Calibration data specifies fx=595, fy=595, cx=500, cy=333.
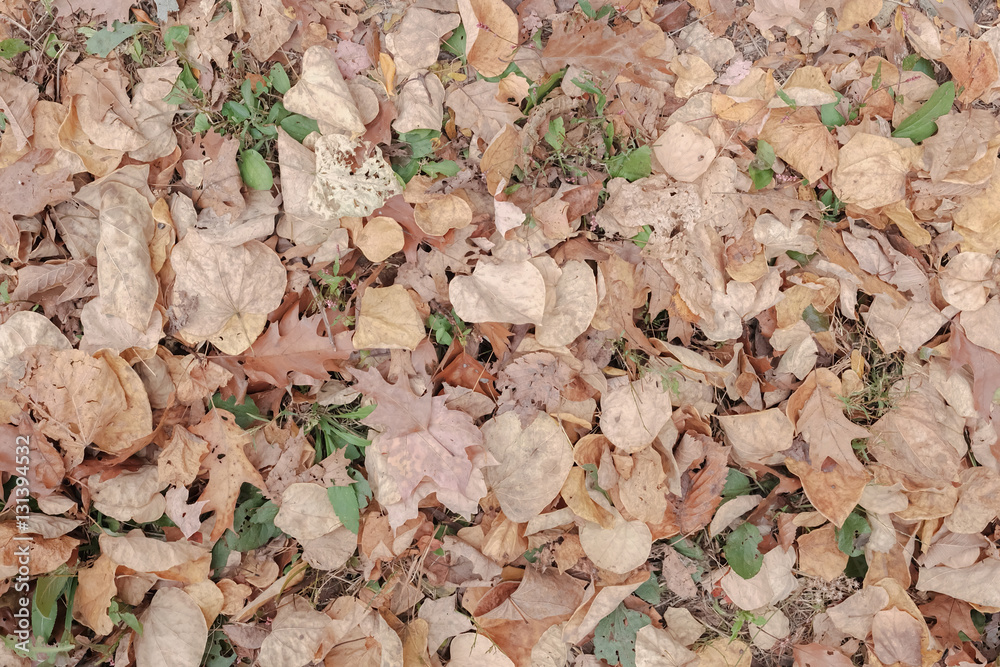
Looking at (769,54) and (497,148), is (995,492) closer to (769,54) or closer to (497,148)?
(769,54)

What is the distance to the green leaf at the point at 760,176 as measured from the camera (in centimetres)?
178

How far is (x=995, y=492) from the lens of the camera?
181 centimetres

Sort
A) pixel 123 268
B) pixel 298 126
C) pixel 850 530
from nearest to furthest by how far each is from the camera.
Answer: pixel 123 268
pixel 298 126
pixel 850 530

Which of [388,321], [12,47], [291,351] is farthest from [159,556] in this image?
[12,47]

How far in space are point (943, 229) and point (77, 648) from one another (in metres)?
2.85

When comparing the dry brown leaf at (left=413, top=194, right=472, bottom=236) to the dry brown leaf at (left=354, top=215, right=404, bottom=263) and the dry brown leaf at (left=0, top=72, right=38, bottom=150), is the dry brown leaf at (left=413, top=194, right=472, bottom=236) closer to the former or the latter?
the dry brown leaf at (left=354, top=215, right=404, bottom=263)

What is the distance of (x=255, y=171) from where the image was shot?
1.72 m

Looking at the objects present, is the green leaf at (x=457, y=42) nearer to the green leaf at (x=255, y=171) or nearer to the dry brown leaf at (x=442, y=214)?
the dry brown leaf at (x=442, y=214)

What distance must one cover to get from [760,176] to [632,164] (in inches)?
15.3

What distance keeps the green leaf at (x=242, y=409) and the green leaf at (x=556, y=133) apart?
46.1 inches

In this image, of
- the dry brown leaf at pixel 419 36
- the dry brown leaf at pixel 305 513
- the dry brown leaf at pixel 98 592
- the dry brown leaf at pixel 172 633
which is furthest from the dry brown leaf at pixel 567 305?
the dry brown leaf at pixel 98 592

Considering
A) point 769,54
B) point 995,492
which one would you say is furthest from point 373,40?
point 995,492

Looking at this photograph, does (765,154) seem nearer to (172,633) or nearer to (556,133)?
(556,133)

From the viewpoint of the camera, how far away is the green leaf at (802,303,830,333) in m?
1.84
